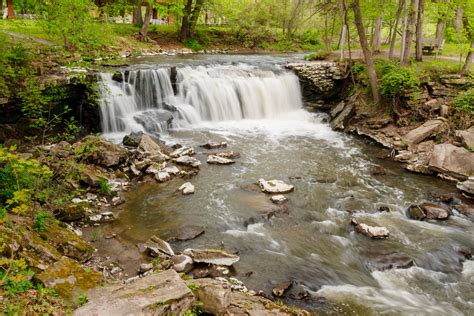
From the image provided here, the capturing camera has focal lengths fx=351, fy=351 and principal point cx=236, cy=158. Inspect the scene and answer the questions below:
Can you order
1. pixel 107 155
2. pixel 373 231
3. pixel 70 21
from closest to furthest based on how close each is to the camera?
1. pixel 373 231
2. pixel 107 155
3. pixel 70 21

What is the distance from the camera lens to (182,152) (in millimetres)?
12320

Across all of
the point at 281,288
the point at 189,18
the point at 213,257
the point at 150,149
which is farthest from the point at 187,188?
the point at 189,18

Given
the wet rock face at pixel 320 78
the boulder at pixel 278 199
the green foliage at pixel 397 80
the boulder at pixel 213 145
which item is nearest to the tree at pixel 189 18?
the wet rock face at pixel 320 78

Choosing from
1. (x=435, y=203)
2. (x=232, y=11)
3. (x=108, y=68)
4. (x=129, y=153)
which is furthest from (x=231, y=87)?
(x=232, y=11)

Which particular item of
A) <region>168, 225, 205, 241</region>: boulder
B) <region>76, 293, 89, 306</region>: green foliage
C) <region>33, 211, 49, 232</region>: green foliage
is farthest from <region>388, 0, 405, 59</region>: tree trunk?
<region>76, 293, 89, 306</region>: green foliage

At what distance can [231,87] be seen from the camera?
699 inches

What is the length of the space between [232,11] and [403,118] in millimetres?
23648

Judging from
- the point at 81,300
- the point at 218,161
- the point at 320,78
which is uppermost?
the point at 320,78

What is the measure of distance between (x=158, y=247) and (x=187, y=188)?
10.0 feet

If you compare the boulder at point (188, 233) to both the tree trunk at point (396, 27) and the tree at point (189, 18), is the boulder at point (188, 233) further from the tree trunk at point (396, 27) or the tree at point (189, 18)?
the tree at point (189, 18)

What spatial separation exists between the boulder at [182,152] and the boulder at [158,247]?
515cm

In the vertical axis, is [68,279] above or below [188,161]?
below

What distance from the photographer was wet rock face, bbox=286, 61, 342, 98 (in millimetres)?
18766

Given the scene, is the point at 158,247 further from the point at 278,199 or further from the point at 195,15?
the point at 195,15
